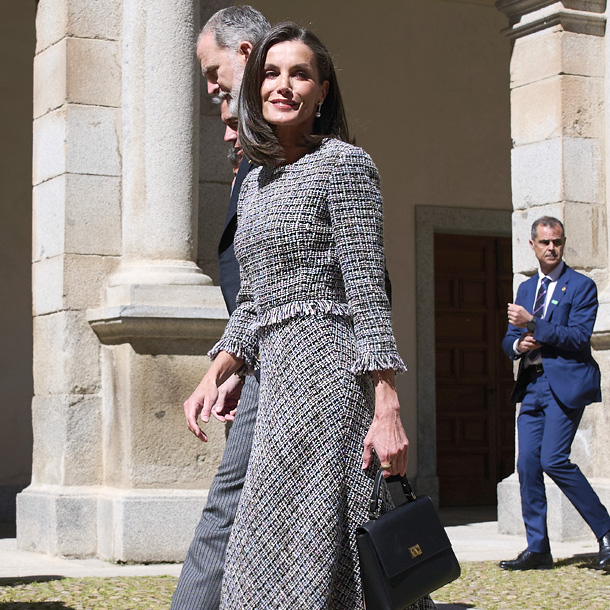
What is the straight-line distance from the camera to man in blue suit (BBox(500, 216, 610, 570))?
6305 millimetres

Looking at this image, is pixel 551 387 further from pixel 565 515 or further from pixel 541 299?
pixel 565 515

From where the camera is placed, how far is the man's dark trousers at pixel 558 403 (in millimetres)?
6309

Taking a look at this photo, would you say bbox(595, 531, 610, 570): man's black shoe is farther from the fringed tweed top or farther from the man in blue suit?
the fringed tweed top

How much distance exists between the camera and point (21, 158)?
385 inches

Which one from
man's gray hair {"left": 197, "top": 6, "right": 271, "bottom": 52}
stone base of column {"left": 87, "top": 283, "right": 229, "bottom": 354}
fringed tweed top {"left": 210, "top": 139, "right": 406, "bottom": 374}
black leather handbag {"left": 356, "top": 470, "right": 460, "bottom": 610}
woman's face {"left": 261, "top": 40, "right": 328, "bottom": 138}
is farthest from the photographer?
stone base of column {"left": 87, "top": 283, "right": 229, "bottom": 354}

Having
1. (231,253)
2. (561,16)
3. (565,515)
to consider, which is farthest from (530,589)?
(561,16)

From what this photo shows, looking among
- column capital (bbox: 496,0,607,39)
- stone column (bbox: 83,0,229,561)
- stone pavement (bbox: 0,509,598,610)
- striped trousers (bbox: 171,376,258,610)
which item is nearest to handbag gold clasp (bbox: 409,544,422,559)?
striped trousers (bbox: 171,376,258,610)

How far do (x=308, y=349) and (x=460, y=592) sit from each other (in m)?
3.14

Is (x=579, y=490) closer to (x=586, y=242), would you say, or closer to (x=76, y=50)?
(x=586, y=242)

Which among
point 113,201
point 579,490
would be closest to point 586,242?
point 579,490

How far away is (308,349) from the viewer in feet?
9.20

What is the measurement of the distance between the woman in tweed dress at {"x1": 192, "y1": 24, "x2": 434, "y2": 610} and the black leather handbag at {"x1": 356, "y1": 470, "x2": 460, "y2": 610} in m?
0.06

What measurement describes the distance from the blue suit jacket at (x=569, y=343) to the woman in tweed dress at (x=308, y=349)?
3642mm

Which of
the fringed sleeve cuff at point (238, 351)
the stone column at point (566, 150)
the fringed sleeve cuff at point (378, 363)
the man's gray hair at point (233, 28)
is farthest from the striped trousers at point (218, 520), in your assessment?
the stone column at point (566, 150)
